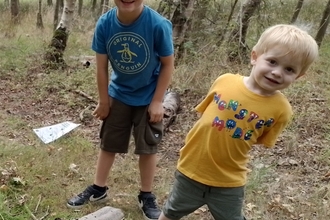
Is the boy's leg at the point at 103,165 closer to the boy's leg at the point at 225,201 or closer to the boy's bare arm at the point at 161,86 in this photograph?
the boy's bare arm at the point at 161,86

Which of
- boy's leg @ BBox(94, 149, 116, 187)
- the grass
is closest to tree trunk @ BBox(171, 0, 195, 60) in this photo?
the grass

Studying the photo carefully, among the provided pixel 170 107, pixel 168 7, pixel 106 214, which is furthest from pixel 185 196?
pixel 168 7

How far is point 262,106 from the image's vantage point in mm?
2154

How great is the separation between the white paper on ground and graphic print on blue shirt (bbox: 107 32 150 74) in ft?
5.51

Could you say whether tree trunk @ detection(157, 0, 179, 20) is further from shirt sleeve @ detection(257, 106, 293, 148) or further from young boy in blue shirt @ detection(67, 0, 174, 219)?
shirt sleeve @ detection(257, 106, 293, 148)

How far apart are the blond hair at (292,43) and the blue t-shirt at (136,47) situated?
2.69ft

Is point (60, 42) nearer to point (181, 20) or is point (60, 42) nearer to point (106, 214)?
point (181, 20)

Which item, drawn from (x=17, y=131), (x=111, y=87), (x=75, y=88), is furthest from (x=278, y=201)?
(x=75, y=88)

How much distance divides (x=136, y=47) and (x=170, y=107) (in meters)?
2.13

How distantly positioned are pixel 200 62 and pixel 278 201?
2.96 m

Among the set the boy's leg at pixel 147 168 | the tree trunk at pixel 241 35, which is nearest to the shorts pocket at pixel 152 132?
the boy's leg at pixel 147 168

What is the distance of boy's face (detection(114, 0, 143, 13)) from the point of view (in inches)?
102

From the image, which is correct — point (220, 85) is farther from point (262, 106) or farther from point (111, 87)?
point (111, 87)

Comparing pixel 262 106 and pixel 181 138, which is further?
pixel 181 138
